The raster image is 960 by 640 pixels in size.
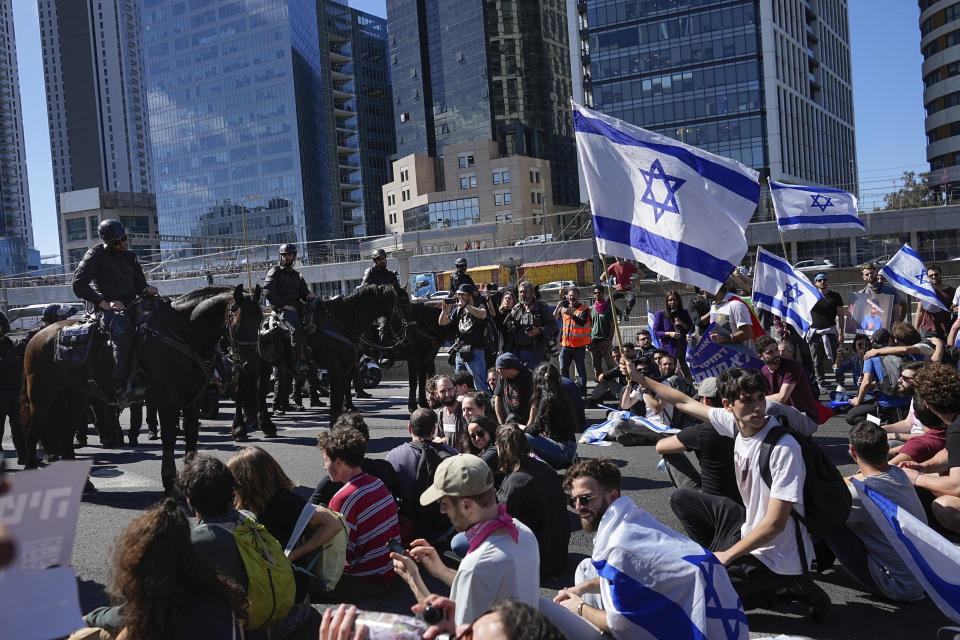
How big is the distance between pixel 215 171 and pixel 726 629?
454ft

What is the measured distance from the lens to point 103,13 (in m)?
197

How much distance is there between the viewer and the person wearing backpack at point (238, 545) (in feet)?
12.9

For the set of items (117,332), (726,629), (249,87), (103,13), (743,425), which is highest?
→ (103,13)

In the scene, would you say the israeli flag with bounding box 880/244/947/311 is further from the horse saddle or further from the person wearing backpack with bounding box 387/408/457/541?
the horse saddle

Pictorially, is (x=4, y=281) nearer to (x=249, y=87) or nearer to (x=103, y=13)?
(x=249, y=87)

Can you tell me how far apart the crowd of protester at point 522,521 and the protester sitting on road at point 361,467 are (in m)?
0.01

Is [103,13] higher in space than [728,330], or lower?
higher

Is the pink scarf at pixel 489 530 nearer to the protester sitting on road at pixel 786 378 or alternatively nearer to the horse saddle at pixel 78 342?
→ the protester sitting on road at pixel 786 378

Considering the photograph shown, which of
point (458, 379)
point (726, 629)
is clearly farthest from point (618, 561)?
point (458, 379)

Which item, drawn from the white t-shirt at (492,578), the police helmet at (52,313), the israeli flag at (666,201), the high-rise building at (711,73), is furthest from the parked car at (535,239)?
the white t-shirt at (492,578)

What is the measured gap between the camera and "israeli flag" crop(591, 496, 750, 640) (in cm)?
369

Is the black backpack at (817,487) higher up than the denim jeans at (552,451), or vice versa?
the black backpack at (817,487)

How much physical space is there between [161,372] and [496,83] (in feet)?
385

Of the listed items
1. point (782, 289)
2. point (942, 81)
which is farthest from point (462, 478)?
point (942, 81)
